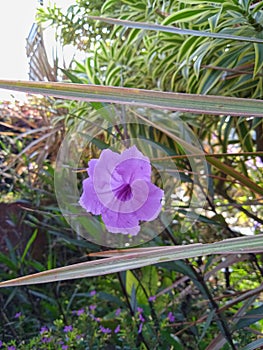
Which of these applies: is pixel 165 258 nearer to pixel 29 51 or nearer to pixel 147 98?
pixel 147 98

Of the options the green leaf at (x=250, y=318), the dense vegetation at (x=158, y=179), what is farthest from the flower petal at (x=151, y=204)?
the green leaf at (x=250, y=318)

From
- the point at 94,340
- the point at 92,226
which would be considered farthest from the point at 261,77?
the point at 94,340

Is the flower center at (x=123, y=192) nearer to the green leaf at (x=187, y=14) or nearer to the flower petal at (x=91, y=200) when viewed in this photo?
the flower petal at (x=91, y=200)

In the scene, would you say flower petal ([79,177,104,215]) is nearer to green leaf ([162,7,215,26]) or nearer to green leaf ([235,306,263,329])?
green leaf ([235,306,263,329])

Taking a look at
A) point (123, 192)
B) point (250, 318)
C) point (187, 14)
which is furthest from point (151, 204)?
point (187, 14)

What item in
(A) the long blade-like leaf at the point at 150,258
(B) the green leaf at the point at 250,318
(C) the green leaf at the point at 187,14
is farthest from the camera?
(C) the green leaf at the point at 187,14

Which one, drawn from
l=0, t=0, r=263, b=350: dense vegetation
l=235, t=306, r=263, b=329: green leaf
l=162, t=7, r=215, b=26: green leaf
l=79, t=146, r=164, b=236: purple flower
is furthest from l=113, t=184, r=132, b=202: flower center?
l=162, t=7, r=215, b=26: green leaf

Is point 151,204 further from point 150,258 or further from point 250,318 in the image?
point 250,318
